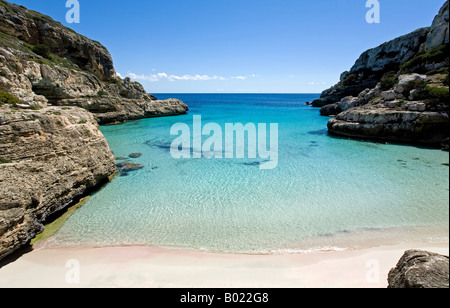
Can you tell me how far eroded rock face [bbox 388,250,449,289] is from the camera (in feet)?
11.2

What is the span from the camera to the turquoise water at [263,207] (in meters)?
7.72

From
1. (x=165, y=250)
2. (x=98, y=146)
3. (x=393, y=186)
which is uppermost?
(x=98, y=146)

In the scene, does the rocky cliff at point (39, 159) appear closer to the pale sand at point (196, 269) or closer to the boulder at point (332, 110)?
the pale sand at point (196, 269)

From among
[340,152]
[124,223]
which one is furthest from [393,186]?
[124,223]

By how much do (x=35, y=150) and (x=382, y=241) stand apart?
13126 millimetres

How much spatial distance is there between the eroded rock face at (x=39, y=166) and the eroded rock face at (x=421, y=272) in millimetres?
10203

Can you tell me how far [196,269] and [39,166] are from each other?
285 inches

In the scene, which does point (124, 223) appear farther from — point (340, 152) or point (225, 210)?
point (340, 152)

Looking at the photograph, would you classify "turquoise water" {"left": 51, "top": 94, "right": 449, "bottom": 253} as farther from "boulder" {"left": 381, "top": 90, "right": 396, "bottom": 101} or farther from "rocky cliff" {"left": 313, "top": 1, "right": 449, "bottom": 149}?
"boulder" {"left": 381, "top": 90, "right": 396, "bottom": 101}

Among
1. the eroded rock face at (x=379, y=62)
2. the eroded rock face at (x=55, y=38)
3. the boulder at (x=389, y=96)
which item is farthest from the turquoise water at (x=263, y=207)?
the eroded rock face at (x=55, y=38)

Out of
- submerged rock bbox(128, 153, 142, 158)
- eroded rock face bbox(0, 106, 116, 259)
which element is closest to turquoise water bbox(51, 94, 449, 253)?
eroded rock face bbox(0, 106, 116, 259)

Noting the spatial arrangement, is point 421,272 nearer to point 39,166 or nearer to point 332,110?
point 39,166

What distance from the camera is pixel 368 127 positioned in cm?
2347

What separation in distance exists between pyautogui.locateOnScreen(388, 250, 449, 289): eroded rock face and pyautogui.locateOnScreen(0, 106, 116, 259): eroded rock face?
1020 centimetres
